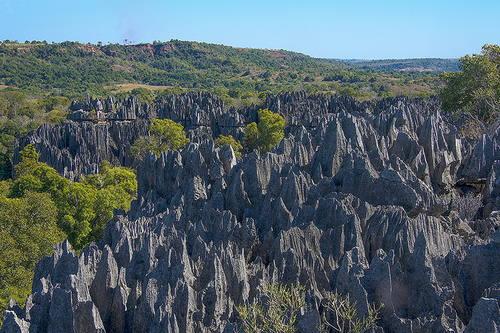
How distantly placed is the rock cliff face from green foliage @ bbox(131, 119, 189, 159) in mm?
18711

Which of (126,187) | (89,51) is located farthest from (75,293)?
(89,51)

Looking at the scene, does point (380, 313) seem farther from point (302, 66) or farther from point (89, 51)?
point (302, 66)

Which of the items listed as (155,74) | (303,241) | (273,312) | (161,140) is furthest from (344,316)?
(155,74)

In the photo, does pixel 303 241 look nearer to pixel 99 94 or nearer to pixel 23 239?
pixel 23 239

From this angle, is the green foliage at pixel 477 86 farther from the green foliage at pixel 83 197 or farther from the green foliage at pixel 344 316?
the green foliage at pixel 344 316

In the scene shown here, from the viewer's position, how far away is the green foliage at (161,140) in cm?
5156

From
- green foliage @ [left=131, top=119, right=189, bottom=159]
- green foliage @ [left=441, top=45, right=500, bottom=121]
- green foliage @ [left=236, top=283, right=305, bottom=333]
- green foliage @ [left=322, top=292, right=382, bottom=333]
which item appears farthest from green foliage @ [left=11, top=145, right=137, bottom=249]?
green foliage @ [left=441, top=45, right=500, bottom=121]

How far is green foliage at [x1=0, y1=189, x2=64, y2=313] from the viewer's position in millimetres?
22344

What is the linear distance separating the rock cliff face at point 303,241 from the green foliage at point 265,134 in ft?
53.6

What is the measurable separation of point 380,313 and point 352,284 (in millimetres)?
948

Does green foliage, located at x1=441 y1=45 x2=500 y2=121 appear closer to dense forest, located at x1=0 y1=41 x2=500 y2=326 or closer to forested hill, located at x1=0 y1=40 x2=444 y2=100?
dense forest, located at x1=0 y1=41 x2=500 y2=326

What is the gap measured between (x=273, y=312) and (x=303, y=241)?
17.5 ft

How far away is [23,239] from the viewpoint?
25.0m

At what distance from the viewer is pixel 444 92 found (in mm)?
49500
